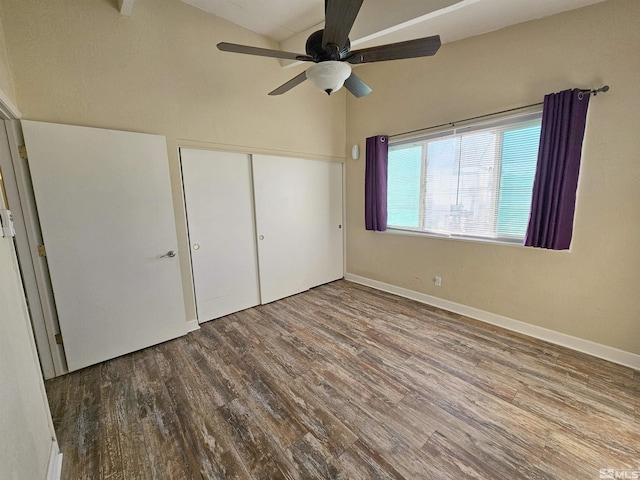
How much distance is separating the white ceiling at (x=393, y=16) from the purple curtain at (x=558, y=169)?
766mm

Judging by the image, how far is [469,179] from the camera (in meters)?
2.91

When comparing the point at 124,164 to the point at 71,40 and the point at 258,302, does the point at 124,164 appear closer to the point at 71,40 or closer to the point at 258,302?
the point at 71,40

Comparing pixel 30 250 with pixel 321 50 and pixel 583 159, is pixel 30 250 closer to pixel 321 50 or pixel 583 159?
pixel 321 50

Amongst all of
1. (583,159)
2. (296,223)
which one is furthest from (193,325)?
(583,159)

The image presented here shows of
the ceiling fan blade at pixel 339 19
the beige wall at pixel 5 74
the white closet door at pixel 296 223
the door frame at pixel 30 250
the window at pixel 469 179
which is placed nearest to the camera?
the ceiling fan blade at pixel 339 19

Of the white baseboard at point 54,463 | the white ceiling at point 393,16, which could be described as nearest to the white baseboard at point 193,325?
the white baseboard at point 54,463

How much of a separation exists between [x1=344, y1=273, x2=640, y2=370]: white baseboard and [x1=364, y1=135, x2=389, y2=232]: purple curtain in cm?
98

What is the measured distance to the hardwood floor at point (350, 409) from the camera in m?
1.42

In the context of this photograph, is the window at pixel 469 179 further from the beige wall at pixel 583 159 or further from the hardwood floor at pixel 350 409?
the hardwood floor at pixel 350 409

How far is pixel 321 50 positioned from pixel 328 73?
0.15 meters

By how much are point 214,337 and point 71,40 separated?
109 inches

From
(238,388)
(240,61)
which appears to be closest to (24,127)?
(240,61)

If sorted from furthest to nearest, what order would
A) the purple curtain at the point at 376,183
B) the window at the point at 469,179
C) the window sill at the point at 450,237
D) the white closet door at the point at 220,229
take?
the purple curtain at the point at 376,183 < the white closet door at the point at 220,229 < the window sill at the point at 450,237 < the window at the point at 469,179

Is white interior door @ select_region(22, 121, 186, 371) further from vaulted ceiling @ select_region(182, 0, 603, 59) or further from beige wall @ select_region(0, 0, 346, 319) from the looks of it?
vaulted ceiling @ select_region(182, 0, 603, 59)
